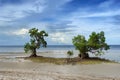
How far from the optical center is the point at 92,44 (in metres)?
41.8

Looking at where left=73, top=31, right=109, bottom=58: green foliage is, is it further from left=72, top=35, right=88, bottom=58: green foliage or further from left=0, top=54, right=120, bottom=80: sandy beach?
left=0, top=54, right=120, bottom=80: sandy beach

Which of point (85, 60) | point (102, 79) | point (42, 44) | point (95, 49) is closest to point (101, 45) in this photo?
point (95, 49)

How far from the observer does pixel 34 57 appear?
4738cm

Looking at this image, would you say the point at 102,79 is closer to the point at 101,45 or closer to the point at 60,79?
the point at 60,79

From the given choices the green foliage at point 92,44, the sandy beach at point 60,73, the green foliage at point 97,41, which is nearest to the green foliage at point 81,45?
the green foliage at point 92,44

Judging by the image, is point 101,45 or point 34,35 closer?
point 101,45

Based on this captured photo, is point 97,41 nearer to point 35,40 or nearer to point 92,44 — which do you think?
point 92,44

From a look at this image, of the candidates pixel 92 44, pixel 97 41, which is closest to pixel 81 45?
pixel 92 44

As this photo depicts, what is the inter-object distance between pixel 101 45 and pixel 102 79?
66.6 feet

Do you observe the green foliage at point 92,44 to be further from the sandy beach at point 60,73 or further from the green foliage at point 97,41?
the sandy beach at point 60,73

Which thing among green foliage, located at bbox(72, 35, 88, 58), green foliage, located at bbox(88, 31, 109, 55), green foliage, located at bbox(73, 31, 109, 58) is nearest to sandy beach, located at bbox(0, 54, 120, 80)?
green foliage, located at bbox(72, 35, 88, 58)

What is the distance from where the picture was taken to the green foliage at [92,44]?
41781 millimetres

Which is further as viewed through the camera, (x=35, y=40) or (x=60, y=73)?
(x=35, y=40)

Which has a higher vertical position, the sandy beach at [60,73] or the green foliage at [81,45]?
the green foliage at [81,45]
